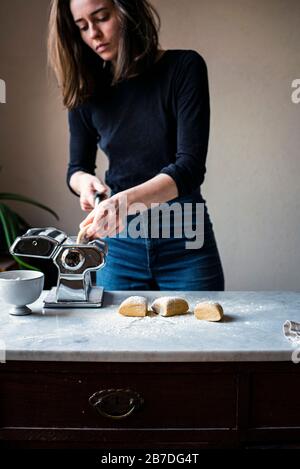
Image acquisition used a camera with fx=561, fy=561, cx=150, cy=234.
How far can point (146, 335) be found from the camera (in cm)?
131

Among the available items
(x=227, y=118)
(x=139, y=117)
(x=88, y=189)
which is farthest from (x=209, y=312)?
(x=227, y=118)

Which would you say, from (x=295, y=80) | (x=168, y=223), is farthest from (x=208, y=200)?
(x=168, y=223)

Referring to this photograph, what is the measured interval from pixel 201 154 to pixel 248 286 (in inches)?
78.3

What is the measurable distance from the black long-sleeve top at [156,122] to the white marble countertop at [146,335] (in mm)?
512

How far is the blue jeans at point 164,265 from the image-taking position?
191 centimetres

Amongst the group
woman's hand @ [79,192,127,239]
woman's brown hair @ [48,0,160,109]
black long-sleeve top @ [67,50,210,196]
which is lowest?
woman's hand @ [79,192,127,239]

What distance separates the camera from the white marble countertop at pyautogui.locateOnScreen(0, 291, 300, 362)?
1.21m

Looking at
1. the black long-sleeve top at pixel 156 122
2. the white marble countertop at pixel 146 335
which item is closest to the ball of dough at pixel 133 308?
the white marble countertop at pixel 146 335

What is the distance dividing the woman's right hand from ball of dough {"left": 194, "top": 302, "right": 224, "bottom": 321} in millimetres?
589
